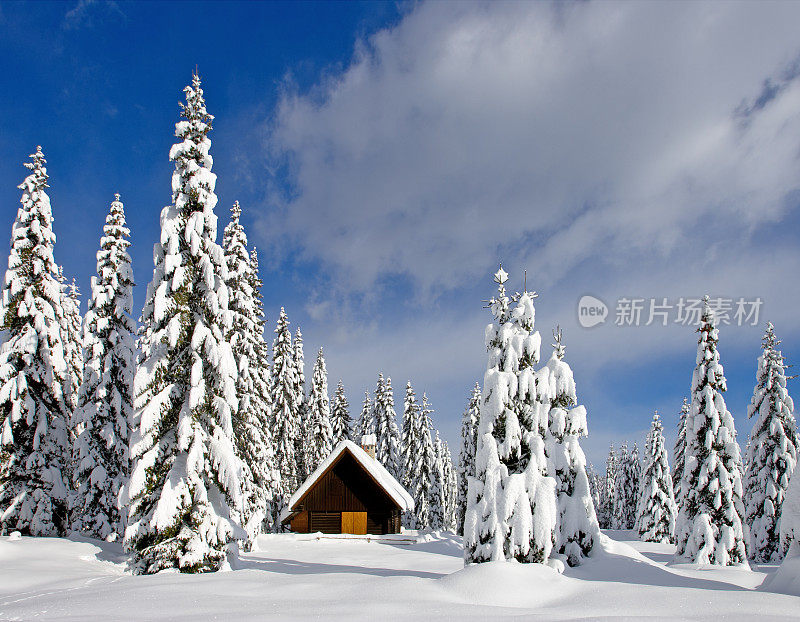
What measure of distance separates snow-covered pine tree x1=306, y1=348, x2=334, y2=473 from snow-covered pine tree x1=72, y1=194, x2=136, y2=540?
84.6 ft

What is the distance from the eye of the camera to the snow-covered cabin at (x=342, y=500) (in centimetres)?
3691

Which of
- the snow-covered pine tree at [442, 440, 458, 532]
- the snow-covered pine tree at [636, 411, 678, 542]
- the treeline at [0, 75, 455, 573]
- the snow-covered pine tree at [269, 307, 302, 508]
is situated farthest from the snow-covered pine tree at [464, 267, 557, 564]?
the snow-covered pine tree at [442, 440, 458, 532]

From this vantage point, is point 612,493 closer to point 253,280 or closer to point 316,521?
point 316,521

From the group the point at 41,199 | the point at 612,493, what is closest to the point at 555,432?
the point at 41,199

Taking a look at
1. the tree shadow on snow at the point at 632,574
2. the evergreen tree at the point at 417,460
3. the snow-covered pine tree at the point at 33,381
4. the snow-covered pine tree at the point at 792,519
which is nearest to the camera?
the snow-covered pine tree at the point at 792,519

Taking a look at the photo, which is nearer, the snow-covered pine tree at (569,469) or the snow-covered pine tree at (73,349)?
the snow-covered pine tree at (569,469)

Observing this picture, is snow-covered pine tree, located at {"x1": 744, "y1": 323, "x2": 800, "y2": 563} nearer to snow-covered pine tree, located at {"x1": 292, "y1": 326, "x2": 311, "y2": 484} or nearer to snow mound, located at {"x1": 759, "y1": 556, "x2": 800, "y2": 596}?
snow mound, located at {"x1": 759, "y1": 556, "x2": 800, "y2": 596}

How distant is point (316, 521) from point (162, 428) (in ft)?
80.6

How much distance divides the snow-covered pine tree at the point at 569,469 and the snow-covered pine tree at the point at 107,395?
61.7 feet

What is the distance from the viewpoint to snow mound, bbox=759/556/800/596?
34.9 ft

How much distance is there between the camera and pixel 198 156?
18.4 m

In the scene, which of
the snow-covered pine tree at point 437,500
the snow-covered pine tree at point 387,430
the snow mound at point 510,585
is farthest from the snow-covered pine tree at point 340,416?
the snow mound at point 510,585

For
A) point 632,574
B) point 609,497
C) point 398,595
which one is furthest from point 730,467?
point 609,497

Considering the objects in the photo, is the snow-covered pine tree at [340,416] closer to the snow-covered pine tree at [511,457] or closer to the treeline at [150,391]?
the treeline at [150,391]
